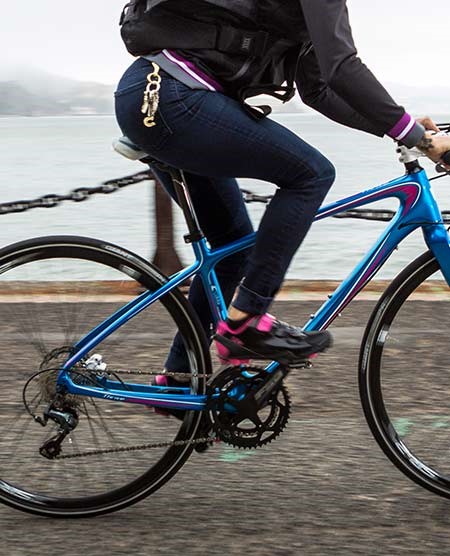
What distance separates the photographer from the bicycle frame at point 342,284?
3338 mm

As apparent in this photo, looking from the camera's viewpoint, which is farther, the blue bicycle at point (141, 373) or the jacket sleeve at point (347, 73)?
the blue bicycle at point (141, 373)

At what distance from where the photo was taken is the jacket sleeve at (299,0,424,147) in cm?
291

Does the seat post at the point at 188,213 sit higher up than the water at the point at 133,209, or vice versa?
the seat post at the point at 188,213

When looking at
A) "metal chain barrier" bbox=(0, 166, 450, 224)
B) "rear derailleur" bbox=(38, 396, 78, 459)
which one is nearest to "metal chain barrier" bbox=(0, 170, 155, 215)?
"metal chain barrier" bbox=(0, 166, 450, 224)

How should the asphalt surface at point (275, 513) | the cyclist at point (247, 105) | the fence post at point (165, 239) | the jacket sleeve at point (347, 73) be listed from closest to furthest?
the jacket sleeve at point (347, 73) → the cyclist at point (247, 105) → the asphalt surface at point (275, 513) → the fence post at point (165, 239)

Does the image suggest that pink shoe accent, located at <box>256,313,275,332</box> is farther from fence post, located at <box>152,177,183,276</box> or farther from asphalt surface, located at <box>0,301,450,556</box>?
fence post, located at <box>152,177,183,276</box>

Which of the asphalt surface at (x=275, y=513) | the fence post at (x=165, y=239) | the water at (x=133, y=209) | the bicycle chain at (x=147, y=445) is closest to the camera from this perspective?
the asphalt surface at (x=275, y=513)

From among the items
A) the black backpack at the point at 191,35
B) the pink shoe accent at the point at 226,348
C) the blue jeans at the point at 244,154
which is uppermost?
the black backpack at the point at 191,35

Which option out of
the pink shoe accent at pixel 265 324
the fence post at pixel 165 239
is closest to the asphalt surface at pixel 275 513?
the pink shoe accent at pixel 265 324

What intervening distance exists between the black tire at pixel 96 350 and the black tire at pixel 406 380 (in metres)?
0.58

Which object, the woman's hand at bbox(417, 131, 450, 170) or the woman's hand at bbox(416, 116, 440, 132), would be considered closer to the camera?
the woman's hand at bbox(417, 131, 450, 170)

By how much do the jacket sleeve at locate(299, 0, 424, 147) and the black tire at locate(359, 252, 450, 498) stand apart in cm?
51

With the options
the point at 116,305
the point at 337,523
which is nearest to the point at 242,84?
the point at 116,305

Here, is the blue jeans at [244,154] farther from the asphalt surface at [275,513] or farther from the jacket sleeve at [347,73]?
the asphalt surface at [275,513]
